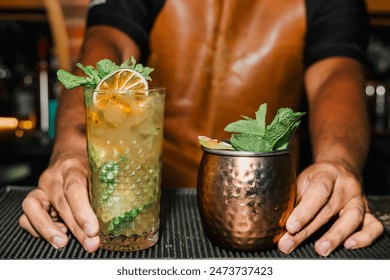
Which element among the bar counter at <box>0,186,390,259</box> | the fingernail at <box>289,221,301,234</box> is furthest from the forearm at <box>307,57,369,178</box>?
the fingernail at <box>289,221,301,234</box>

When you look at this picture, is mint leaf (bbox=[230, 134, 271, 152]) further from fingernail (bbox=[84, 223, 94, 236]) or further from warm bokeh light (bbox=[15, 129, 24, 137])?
warm bokeh light (bbox=[15, 129, 24, 137])

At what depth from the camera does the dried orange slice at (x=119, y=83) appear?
796 millimetres

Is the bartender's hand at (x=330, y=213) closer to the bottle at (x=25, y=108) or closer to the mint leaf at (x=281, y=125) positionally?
the mint leaf at (x=281, y=125)

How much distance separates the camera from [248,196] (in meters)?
0.78

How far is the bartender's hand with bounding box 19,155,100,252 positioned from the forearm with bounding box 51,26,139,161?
66 millimetres

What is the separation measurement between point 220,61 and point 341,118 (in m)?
0.54

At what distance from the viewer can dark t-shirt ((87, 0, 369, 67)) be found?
156 cm

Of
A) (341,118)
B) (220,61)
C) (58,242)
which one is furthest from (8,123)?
(58,242)

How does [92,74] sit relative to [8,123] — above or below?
above

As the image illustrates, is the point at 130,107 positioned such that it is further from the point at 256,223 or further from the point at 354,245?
the point at 354,245

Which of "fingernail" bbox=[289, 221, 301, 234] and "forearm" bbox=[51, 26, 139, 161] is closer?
"fingernail" bbox=[289, 221, 301, 234]

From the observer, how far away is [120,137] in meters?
0.81

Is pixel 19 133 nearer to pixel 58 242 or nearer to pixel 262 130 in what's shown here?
→ pixel 58 242
